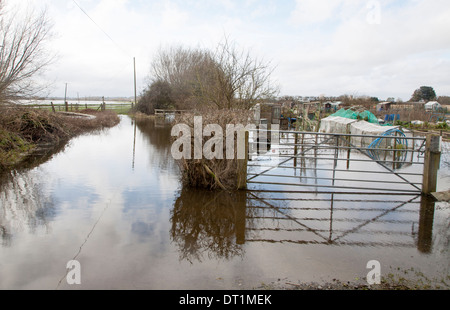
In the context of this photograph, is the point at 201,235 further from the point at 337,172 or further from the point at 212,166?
the point at 337,172

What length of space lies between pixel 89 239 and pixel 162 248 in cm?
116

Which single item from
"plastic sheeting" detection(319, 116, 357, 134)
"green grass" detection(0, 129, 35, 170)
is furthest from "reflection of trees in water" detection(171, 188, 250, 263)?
"plastic sheeting" detection(319, 116, 357, 134)

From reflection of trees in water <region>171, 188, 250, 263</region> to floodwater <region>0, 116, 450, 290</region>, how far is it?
0.02 metres

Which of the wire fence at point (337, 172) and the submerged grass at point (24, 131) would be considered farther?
the submerged grass at point (24, 131)

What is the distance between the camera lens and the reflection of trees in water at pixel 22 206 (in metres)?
5.12

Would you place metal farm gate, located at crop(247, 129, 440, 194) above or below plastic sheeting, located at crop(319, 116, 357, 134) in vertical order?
below

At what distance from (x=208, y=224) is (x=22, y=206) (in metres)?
3.72

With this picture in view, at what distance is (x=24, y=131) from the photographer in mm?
14430

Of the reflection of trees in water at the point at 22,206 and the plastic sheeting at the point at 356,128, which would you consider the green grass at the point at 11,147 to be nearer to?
the reflection of trees in water at the point at 22,206

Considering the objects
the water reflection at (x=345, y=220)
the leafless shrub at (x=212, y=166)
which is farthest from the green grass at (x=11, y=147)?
the water reflection at (x=345, y=220)

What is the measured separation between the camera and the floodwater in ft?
12.4

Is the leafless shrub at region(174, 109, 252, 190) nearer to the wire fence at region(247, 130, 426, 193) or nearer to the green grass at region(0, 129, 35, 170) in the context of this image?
the wire fence at region(247, 130, 426, 193)

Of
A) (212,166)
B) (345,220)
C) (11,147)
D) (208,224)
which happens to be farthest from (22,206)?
(11,147)

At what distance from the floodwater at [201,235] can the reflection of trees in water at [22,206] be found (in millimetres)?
21
